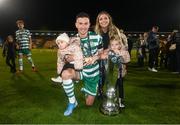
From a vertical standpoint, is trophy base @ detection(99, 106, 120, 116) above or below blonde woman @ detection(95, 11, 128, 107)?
below

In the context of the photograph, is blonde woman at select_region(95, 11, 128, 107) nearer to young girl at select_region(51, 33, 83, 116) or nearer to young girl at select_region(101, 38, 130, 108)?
young girl at select_region(101, 38, 130, 108)

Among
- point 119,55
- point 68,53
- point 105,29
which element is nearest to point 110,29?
point 105,29

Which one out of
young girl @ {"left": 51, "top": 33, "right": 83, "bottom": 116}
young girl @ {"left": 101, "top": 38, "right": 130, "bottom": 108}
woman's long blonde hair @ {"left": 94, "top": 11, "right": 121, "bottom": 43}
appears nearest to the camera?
young girl @ {"left": 51, "top": 33, "right": 83, "bottom": 116}

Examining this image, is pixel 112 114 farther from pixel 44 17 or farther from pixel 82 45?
pixel 44 17

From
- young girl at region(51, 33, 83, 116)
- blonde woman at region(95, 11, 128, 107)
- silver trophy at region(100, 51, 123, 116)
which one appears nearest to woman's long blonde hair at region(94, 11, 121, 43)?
blonde woman at region(95, 11, 128, 107)

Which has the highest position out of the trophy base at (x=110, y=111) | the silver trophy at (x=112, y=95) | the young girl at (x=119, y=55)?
the young girl at (x=119, y=55)

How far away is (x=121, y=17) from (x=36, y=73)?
31.3 m

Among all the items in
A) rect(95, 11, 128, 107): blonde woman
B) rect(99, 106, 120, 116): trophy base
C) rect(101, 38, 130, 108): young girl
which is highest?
rect(95, 11, 128, 107): blonde woman

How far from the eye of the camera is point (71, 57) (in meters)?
7.09

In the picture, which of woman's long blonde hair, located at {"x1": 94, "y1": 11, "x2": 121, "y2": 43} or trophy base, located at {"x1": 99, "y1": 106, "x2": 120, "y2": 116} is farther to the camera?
woman's long blonde hair, located at {"x1": 94, "y1": 11, "x2": 121, "y2": 43}

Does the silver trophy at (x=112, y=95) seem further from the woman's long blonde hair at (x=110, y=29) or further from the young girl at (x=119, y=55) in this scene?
the woman's long blonde hair at (x=110, y=29)

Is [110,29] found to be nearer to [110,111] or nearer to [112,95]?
[112,95]

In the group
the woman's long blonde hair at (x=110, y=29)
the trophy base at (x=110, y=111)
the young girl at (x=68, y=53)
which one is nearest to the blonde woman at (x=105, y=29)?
the woman's long blonde hair at (x=110, y=29)

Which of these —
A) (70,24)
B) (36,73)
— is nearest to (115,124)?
(36,73)
